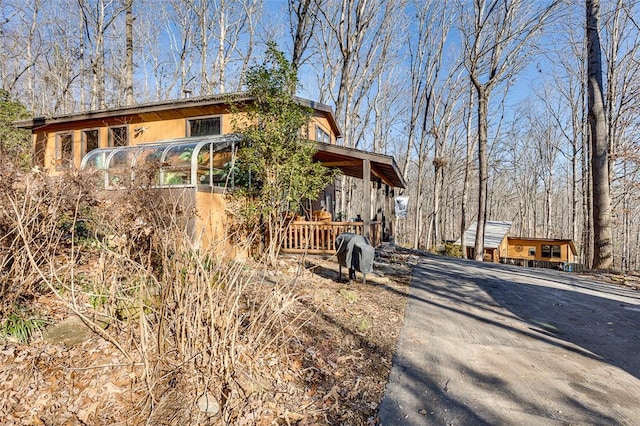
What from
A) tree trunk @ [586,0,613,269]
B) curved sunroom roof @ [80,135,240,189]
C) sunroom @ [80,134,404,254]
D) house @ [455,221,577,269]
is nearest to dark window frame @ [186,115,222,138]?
sunroom @ [80,134,404,254]

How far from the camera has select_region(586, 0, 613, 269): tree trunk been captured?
326 inches

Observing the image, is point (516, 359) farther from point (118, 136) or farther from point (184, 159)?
point (118, 136)

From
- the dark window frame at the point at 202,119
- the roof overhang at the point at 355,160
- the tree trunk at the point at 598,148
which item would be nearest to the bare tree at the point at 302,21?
the dark window frame at the point at 202,119

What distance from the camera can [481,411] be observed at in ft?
8.29

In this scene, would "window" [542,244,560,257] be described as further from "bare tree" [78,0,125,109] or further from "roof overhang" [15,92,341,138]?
"bare tree" [78,0,125,109]

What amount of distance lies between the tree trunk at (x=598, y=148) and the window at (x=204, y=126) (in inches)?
455

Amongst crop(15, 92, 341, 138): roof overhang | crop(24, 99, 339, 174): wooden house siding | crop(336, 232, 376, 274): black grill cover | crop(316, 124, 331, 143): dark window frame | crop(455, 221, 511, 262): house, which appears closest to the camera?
crop(336, 232, 376, 274): black grill cover

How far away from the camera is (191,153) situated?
7816mm

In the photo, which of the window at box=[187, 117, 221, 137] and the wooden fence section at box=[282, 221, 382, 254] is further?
the window at box=[187, 117, 221, 137]

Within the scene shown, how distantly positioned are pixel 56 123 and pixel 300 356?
14.9 m

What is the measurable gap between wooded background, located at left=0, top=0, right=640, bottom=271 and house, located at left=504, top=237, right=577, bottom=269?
119 centimetres

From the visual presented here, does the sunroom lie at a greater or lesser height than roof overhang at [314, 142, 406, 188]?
lesser

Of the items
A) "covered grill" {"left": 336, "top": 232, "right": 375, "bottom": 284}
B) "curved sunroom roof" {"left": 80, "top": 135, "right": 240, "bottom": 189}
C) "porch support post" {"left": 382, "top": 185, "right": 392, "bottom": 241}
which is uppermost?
"curved sunroom roof" {"left": 80, "top": 135, "right": 240, "bottom": 189}

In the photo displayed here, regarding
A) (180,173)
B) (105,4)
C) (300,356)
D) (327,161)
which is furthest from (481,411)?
(105,4)
